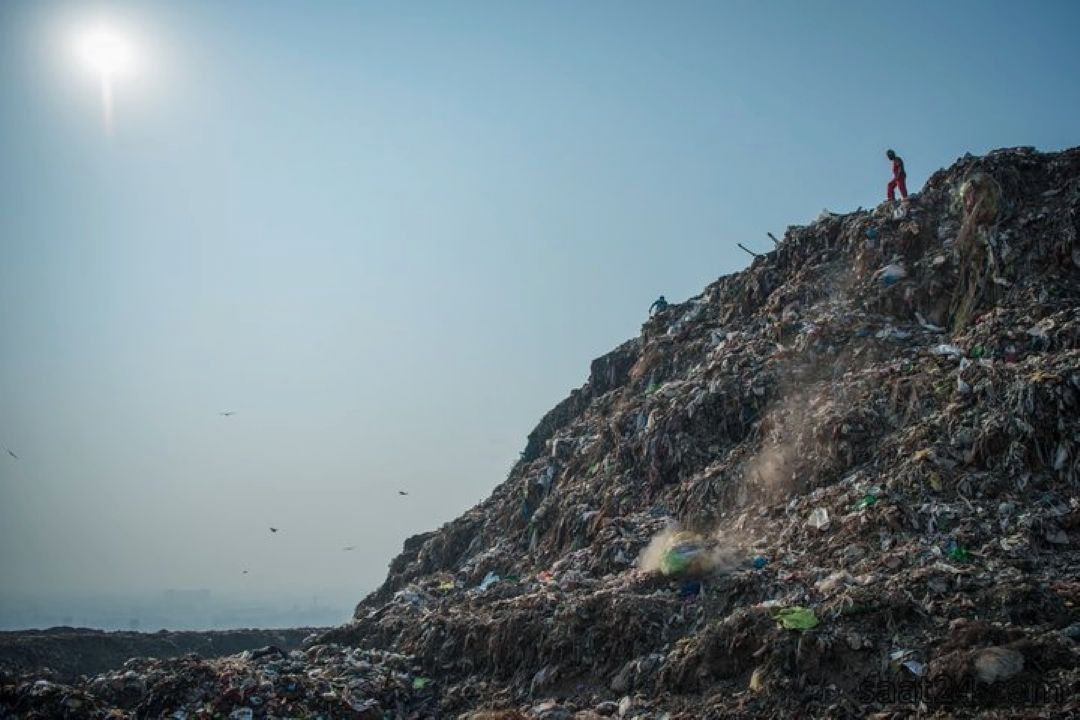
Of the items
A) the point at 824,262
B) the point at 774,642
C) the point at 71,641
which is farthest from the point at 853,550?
the point at 71,641

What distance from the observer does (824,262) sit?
1558 centimetres

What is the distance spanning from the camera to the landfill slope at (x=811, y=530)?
709 centimetres

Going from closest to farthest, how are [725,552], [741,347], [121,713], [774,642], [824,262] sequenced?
[774,642]
[121,713]
[725,552]
[741,347]
[824,262]

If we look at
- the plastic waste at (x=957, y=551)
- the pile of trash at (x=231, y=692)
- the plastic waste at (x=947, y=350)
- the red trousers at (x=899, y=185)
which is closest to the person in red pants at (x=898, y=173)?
the red trousers at (x=899, y=185)

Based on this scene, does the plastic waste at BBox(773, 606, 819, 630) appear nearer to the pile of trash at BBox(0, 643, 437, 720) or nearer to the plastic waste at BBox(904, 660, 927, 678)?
the plastic waste at BBox(904, 660, 927, 678)

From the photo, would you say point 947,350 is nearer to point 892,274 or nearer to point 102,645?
point 892,274

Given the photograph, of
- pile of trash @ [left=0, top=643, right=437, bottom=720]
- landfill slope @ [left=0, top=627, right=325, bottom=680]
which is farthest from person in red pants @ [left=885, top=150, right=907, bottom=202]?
landfill slope @ [left=0, top=627, right=325, bottom=680]

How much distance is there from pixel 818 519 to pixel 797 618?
108 inches

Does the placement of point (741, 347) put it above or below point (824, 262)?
below

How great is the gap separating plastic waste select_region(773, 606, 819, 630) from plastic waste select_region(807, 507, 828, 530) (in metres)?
2.29

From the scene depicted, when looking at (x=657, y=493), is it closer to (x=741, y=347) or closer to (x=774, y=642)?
(x=741, y=347)

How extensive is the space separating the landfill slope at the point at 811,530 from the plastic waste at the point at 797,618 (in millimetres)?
21

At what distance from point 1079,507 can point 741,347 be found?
6.89 metres

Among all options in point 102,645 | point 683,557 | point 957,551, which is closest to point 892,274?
point 957,551
